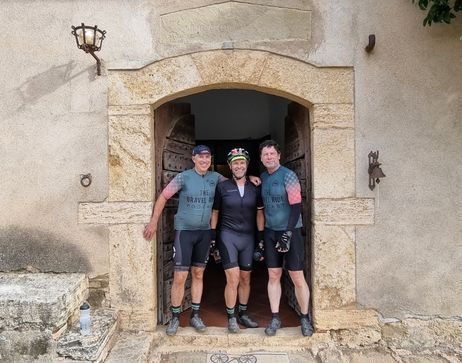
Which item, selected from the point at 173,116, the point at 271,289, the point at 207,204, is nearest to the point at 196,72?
the point at 173,116

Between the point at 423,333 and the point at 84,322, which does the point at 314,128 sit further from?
the point at 84,322

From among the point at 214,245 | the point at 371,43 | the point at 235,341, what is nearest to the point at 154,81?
the point at 214,245

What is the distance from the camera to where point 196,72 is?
3283 millimetres

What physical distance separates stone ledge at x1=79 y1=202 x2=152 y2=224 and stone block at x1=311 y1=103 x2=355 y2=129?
1.76 m

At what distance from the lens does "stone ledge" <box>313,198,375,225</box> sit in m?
3.28

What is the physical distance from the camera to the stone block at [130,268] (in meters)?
3.30

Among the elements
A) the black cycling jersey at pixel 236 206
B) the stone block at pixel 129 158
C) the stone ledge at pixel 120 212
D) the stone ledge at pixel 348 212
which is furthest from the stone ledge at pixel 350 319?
the stone block at pixel 129 158

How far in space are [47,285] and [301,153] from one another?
2.69m

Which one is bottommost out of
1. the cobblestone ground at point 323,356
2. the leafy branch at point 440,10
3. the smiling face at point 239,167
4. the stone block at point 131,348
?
the cobblestone ground at point 323,356

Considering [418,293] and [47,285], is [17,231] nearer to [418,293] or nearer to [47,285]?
[47,285]

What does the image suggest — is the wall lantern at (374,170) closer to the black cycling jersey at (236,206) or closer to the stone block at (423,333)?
the black cycling jersey at (236,206)

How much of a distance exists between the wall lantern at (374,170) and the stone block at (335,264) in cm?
47

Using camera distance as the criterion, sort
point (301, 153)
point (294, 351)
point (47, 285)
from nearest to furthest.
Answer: point (47, 285) < point (294, 351) < point (301, 153)

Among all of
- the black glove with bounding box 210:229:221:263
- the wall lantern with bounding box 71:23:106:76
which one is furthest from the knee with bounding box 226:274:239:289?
the wall lantern with bounding box 71:23:106:76
